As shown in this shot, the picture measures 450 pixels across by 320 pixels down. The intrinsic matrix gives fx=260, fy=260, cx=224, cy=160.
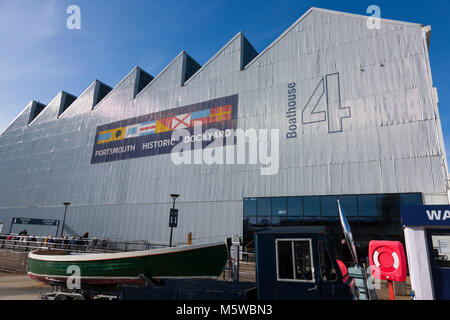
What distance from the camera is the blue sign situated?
7891mm

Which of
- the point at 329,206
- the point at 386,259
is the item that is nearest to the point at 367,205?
the point at 329,206

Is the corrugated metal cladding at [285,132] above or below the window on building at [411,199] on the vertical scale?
above

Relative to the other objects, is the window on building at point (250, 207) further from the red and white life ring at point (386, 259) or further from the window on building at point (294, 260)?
the window on building at point (294, 260)

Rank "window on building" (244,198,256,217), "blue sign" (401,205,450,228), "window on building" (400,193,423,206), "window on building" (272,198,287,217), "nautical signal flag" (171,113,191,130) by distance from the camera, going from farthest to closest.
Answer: "nautical signal flag" (171,113,191,130) → "window on building" (244,198,256,217) → "window on building" (272,198,287,217) → "window on building" (400,193,423,206) → "blue sign" (401,205,450,228)

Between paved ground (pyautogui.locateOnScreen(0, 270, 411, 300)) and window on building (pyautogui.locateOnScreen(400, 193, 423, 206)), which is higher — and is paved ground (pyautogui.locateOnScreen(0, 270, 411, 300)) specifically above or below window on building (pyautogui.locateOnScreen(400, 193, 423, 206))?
below

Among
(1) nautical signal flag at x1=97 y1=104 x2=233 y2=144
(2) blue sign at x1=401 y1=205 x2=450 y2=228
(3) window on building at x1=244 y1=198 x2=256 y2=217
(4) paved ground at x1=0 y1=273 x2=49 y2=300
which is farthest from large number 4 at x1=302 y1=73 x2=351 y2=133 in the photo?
(4) paved ground at x1=0 y1=273 x2=49 y2=300

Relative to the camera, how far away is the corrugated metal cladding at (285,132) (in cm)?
1784

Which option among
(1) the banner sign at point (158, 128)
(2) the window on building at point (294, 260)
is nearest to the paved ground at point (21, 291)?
(2) the window on building at point (294, 260)

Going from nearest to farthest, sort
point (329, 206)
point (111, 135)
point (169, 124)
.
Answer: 1. point (329, 206)
2. point (169, 124)
3. point (111, 135)

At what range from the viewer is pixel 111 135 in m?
32.3

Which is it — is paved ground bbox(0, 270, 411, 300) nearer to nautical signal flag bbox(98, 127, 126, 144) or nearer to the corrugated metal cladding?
the corrugated metal cladding

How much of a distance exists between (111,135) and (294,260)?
103 ft

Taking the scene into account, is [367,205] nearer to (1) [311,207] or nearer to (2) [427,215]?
(1) [311,207]

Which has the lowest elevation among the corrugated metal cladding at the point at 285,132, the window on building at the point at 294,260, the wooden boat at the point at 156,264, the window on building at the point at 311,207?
the wooden boat at the point at 156,264
